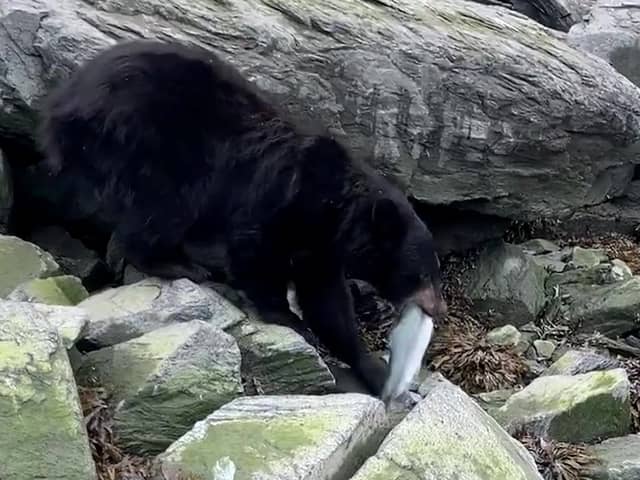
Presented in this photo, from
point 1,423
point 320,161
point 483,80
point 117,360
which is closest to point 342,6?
point 483,80

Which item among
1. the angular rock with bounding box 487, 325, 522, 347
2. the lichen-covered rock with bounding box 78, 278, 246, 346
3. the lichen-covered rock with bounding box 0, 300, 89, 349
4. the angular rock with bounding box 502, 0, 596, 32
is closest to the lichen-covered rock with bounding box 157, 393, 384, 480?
the lichen-covered rock with bounding box 0, 300, 89, 349

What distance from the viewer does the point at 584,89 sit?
22.8ft

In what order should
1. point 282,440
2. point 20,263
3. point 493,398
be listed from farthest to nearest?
point 493,398
point 20,263
point 282,440

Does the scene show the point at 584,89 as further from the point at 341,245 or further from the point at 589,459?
the point at 589,459

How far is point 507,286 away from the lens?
729 cm

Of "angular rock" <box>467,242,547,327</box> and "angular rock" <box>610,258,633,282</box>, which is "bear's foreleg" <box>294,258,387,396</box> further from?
"angular rock" <box>610,258,633,282</box>

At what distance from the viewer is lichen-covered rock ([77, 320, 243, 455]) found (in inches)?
169

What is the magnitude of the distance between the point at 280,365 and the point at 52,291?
1.17 m

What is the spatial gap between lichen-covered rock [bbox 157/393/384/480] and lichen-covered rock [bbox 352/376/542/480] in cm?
15

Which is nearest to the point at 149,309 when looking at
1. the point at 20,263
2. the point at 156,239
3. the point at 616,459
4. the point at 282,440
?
the point at 156,239

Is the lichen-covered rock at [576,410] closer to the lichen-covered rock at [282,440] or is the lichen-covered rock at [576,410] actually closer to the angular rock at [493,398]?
the angular rock at [493,398]

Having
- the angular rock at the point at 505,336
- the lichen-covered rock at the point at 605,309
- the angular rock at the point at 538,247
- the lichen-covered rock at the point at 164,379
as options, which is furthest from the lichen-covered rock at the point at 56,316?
the angular rock at the point at 538,247

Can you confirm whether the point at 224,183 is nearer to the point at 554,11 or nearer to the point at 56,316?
the point at 56,316

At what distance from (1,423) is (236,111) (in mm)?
2669
